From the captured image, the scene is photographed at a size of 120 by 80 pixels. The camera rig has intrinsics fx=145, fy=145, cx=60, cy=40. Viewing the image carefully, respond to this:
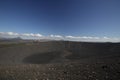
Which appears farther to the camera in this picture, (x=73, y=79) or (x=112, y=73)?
(x=112, y=73)

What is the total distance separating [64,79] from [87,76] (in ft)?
6.17

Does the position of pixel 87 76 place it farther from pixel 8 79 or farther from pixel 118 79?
pixel 8 79

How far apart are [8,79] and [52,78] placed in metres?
3.53

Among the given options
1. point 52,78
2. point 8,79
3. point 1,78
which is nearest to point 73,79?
point 52,78

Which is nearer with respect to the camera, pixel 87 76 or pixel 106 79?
pixel 106 79

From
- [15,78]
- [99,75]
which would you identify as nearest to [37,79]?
[15,78]

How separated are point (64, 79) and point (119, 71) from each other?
4.92 metres

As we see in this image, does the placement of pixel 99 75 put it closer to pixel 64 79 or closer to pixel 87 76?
pixel 87 76

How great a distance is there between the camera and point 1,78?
39.4ft

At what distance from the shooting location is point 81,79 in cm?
1095

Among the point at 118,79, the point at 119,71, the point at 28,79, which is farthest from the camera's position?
the point at 119,71

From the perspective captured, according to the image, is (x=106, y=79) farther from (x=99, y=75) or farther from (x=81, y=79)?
(x=81, y=79)

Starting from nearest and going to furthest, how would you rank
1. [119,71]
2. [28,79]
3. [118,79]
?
[118,79] < [28,79] < [119,71]

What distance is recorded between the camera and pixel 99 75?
1166 centimetres
